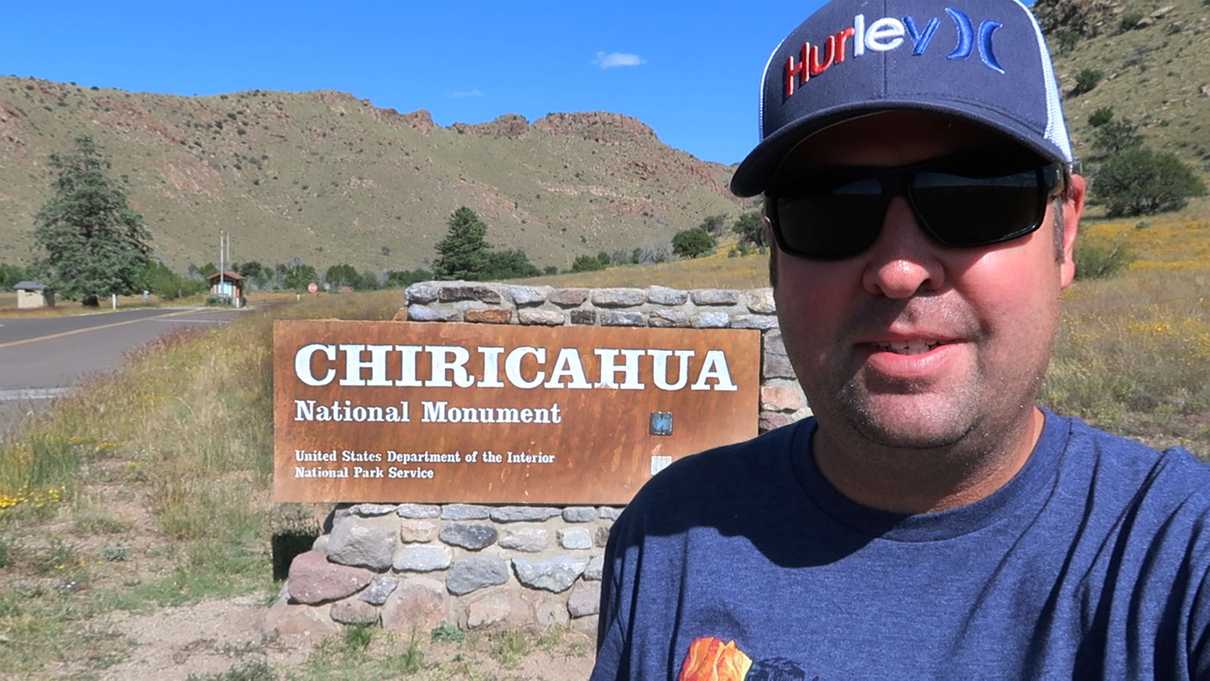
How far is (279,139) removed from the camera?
7969 centimetres

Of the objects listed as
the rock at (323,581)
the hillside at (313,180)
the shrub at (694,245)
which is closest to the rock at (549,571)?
the rock at (323,581)

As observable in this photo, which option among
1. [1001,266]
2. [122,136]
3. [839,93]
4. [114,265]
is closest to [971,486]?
[1001,266]

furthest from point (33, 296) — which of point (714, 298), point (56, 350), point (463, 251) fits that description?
point (714, 298)

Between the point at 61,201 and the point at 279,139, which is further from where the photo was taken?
the point at 279,139

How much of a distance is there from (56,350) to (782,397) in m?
18.1

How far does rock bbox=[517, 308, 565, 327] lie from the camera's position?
14.5 feet

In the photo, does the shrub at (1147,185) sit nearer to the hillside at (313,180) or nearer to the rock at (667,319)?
the rock at (667,319)

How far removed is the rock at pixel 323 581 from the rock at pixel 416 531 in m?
0.26

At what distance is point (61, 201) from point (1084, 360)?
164ft

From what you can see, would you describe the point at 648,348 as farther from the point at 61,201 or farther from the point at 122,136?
the point at 122,136

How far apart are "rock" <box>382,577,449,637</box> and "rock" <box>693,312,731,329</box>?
193 centimetres

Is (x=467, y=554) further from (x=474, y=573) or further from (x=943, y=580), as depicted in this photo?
(x=943, y=580)

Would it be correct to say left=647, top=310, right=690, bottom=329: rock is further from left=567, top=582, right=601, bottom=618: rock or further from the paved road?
the paved road

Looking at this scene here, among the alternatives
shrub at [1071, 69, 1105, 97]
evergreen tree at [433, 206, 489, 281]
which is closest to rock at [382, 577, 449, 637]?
evergreen tree at [433, 206, 489, 281]
